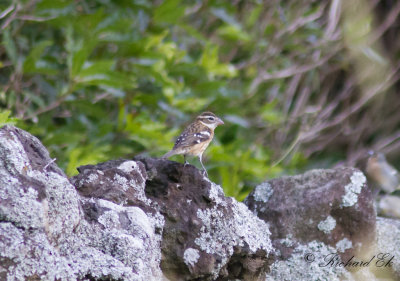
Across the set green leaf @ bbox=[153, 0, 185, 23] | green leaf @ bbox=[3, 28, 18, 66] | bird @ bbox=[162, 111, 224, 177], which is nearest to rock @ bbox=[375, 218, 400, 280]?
bird @ bbox=[162, 111, 224, 177]

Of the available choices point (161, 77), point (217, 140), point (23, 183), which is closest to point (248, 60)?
point (217, 140)

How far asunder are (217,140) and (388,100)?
3.94 metres

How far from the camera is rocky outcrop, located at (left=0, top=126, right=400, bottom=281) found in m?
2.06

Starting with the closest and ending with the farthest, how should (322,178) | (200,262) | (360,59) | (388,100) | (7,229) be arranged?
(7,229), (200,262), (322,178), (360,59), (388,100)

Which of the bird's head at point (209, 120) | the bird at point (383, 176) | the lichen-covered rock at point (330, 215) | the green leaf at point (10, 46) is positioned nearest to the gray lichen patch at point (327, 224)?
the lichen-covered rock at point (330, 215)

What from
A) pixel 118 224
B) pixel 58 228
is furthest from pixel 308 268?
pixel 58 228

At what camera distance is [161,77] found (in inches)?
206

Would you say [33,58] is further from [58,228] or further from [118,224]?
[58,228]

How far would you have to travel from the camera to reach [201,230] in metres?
2.79

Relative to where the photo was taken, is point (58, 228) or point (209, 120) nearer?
point (58, 228)

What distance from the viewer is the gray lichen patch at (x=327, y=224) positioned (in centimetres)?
335

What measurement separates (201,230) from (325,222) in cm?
90

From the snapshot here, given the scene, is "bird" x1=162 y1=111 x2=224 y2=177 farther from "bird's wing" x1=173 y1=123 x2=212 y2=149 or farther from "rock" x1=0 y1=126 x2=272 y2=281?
"rock" x1=0 y1=126 x2=272 y2=281

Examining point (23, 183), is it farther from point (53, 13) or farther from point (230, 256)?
point (53, 13)
